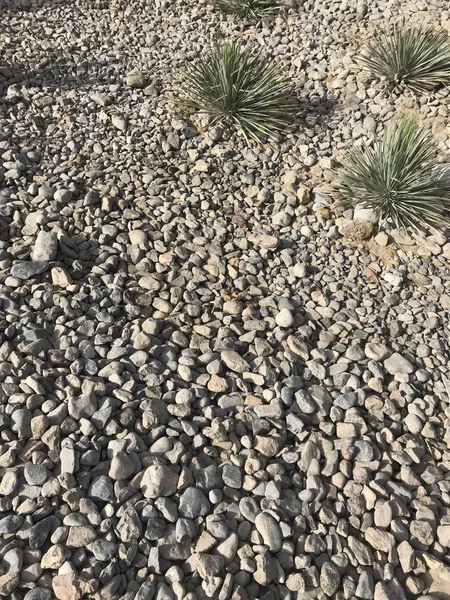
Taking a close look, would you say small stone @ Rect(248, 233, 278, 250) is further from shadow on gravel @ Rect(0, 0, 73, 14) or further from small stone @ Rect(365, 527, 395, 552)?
shadow on gravel @ Rect(0, 0, 73, 14)

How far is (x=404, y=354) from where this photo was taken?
3254mm

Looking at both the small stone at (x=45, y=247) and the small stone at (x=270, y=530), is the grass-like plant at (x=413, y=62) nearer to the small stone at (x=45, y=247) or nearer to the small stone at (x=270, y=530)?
the small stone at (x=45, y=247)

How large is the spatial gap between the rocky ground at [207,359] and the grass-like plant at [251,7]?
149 centimetres

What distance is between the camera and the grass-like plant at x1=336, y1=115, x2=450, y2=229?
153 inches

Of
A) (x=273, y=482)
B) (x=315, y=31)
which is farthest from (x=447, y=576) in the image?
(x=315, y=31)

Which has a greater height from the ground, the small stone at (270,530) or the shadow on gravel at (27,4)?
the shadow on gravel at (27,4)

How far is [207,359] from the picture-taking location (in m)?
3.02

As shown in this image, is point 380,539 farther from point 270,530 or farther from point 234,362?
point 234,362

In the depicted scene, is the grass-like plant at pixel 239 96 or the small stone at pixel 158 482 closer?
the small stone at pixel 158 482

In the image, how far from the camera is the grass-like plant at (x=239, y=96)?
15.1ft

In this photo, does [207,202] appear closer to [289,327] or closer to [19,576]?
[289,327]

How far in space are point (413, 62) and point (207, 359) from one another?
3.68m

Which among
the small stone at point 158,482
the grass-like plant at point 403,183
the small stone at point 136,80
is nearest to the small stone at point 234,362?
the small stone at point 158,482

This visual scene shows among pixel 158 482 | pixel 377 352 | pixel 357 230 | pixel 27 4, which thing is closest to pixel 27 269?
pixel 158 482
